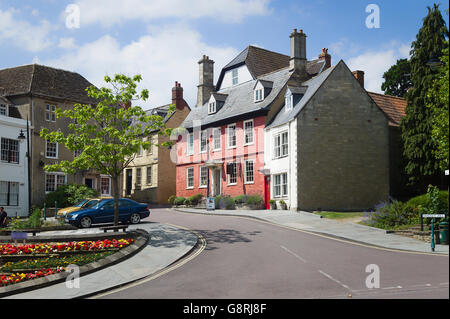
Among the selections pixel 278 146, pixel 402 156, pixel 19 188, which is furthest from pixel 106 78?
pixel 402 156

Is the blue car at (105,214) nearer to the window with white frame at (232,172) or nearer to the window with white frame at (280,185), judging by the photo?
the window with white frame at (280,185)

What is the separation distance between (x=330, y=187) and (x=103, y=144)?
57.1ft

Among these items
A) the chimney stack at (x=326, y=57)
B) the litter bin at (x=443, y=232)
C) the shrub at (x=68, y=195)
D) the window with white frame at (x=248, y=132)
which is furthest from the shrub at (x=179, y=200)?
the litter bin at (x=443, y=232)

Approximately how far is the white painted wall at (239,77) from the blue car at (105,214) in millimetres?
20796

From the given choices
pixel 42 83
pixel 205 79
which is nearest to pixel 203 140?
pixel 205 79

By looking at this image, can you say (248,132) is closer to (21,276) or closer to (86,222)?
(86,222)

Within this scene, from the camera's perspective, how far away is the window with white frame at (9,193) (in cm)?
3612

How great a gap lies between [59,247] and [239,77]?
3056cm

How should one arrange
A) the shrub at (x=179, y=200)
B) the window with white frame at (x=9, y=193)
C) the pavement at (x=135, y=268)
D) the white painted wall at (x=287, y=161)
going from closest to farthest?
the pavement at (x=135, y=268), the white painted wall at (x=287, y=161), the window with white frame at (x=9, y=193), the shrub at (x=179, y=200)

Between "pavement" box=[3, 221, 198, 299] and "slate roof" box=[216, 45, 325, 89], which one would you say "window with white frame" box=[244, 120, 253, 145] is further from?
"pavement" box=[3, 221, 198, 299]

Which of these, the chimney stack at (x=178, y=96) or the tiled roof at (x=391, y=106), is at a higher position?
the chimney stack at (x=178, y=96)

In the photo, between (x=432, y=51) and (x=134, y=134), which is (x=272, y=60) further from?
(x=134, y=134)

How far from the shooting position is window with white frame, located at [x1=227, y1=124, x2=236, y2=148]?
39.2 m

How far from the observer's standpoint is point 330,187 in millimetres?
31953
